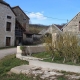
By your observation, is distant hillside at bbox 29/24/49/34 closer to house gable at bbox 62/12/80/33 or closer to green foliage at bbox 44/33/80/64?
house gable at bbox 62/12/80/33

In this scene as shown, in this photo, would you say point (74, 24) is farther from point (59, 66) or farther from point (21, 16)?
point (59, 66)

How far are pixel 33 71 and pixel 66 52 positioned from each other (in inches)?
128

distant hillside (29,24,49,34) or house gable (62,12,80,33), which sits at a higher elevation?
distant hillside (29,24,49,34)

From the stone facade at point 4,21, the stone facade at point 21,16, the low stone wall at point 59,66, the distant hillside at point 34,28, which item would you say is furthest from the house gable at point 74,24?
the distant hillside at point 34,28

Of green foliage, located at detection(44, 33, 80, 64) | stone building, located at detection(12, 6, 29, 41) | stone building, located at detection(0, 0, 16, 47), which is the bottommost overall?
green foliage, located at detection(44, 33, 80, 64)

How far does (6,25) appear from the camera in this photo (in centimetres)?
3788

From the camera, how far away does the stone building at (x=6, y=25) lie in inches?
1431

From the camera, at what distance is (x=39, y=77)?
10.5 meters

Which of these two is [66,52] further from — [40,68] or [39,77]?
[39,77]

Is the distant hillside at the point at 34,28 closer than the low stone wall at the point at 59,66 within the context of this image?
No

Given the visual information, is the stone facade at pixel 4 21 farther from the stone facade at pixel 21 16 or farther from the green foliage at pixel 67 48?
the green foliage at pixel 67 48

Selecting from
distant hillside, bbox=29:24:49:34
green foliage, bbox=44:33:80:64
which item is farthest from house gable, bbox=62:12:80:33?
distant hillside, bbox=29:24:49:34

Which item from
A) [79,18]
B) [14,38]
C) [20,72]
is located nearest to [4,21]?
[14,38]

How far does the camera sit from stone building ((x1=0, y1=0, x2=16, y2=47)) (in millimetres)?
36344
